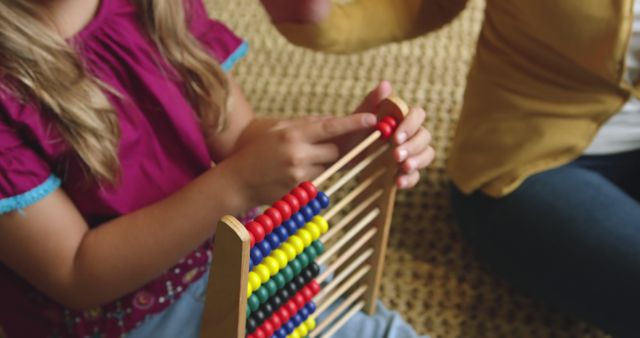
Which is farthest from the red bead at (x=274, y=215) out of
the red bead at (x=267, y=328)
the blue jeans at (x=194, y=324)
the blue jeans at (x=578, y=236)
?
the blue jeans at (x=578, y=236)

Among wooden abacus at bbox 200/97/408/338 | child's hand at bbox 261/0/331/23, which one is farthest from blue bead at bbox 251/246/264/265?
child's hand at bbox 261/0/331/23

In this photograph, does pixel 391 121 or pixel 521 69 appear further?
pixel 521 69

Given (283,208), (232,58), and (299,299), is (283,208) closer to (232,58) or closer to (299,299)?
(299,299)

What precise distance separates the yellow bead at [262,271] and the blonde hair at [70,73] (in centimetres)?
18

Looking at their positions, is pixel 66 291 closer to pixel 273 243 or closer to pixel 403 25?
pixel 273 243

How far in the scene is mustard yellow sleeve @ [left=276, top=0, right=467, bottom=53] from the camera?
665mm

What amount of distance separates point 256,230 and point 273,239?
0.03 m

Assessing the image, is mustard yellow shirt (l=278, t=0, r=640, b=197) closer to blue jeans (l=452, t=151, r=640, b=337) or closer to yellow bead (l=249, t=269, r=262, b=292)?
blue jeans (l=452, t=151, r=640, b=337)

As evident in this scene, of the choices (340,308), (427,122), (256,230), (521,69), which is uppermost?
(256,230)

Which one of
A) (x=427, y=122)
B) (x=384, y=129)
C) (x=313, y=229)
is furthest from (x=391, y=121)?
(x=427, y=122)

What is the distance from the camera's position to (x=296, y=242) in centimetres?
50

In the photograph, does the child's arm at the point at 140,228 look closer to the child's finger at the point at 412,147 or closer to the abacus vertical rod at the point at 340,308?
the child's finger at the point at 412,147

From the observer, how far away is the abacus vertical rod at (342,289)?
0.63 metres

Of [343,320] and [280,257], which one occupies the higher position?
[280,257]
